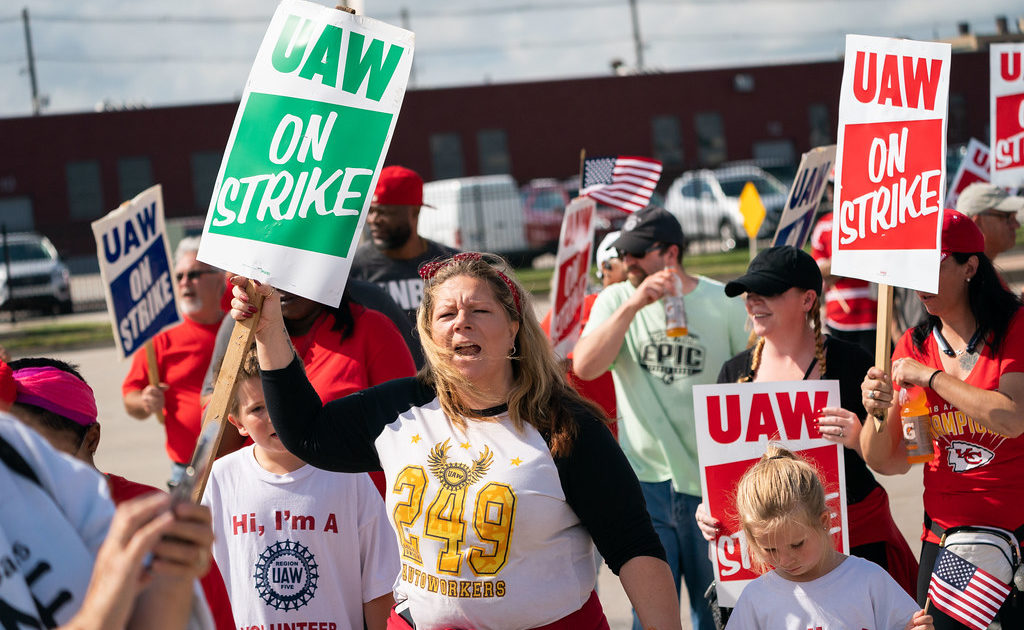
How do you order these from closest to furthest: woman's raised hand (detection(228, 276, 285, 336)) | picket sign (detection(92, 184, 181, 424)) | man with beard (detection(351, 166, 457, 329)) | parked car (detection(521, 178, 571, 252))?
woman's raised hand (detection(228, 276, 285, 336))
man with beard (detection(351, 166, 457, 329))
picket sign (detection(92, 184, 181, 424))
parked car (detection(521, 178, 571, 252))

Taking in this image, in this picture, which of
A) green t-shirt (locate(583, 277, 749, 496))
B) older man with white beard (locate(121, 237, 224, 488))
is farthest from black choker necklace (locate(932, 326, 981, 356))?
older man with white beard (locate(121, 237, 224, 488))

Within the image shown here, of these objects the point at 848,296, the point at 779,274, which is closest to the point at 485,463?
the point at 779,274

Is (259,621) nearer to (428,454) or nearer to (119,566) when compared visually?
(428,454)

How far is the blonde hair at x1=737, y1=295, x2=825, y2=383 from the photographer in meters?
4.11

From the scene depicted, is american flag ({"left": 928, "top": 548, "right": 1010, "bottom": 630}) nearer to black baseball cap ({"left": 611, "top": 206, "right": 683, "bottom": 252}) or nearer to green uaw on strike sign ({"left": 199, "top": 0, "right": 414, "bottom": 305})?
black baseball cap ({"left": 611, "top": 206, "right": 683, "bottom": 252})

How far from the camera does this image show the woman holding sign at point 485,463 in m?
2.96

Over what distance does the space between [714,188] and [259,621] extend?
23.9 meters

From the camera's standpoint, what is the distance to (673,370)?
16.6 ft

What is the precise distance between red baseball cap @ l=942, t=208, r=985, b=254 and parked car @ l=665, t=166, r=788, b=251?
21942 millimetres

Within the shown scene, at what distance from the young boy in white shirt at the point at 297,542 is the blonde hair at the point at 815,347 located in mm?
1468

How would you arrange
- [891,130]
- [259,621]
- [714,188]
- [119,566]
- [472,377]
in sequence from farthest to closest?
[714,188], [891,130], [259,621], [472,377], [119,566]

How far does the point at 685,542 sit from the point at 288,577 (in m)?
1.99

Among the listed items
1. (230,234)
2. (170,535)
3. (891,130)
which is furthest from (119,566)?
(891,130)

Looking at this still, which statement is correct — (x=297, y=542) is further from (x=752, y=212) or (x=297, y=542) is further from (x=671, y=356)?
(x=752, y=212)
